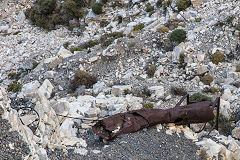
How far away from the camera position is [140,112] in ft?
26.6

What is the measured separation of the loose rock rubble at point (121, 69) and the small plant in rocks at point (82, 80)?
311 millimetres

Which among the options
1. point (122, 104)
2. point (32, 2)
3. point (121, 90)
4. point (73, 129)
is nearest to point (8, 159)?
point (73, 129)

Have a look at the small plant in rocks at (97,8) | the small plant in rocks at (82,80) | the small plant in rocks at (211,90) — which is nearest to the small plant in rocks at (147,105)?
the small plant in rocks at (211,90)

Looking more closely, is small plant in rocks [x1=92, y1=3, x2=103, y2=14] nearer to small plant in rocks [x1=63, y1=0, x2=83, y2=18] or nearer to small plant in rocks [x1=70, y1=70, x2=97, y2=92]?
small plant in rocks [x1=63, y1=0, x2=83, y2=18]

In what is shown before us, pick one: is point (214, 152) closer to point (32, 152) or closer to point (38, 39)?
point (32, 152)

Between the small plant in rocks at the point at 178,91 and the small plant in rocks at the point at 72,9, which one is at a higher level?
the small plant in rocks at the point at 72,9

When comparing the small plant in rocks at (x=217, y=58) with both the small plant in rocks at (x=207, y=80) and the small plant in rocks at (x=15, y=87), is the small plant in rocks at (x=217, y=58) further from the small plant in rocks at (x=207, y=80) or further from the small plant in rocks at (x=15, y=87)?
the small plant in rocks at (x=15, y=87)

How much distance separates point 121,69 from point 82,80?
196cm

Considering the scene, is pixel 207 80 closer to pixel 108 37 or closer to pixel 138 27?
pixel 138 27

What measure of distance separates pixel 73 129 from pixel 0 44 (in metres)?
15.6

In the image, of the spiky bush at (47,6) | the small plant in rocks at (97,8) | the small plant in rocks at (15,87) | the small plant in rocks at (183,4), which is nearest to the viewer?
the small plant in rocks at (15,87)

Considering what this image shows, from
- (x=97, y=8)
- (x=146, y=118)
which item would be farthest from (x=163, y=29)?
(x=146, y=118)

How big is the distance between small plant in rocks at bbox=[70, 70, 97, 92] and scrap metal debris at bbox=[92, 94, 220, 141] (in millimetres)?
6155

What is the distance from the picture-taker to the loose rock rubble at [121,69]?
780cm
